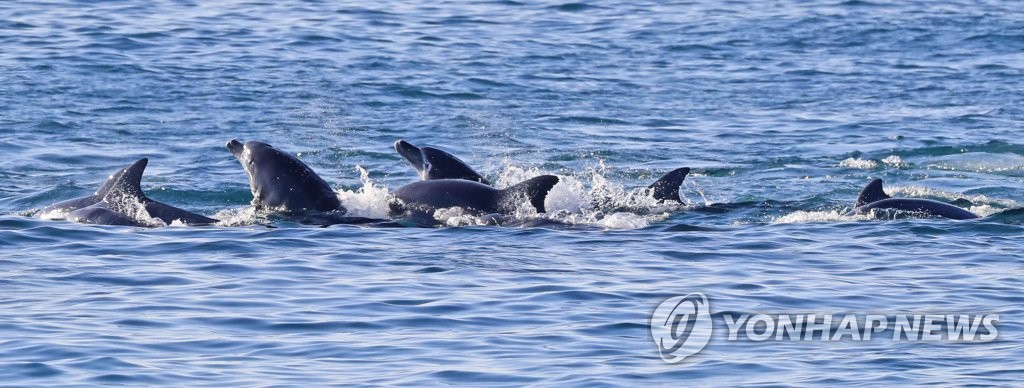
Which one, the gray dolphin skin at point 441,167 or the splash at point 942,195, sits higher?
the gray dolphin skin at point 441,167

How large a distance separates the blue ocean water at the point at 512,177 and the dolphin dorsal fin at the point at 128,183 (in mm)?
548

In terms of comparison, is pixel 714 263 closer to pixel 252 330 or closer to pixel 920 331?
pixel 920 331

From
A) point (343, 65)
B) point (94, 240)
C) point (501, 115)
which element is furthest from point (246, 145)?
point (343, 65)

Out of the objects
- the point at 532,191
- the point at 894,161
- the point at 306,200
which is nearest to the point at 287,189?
the point at 306,200

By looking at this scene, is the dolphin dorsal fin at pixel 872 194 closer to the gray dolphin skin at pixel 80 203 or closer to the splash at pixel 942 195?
the splash at pixel 942 195

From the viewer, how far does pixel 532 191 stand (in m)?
16.9

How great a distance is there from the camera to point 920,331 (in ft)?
38.8

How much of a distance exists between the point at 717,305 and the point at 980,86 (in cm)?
1852

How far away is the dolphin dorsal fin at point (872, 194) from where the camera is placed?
1764 cm

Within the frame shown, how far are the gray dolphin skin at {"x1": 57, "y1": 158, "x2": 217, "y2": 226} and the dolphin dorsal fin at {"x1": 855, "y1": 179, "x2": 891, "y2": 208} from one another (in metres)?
6.74

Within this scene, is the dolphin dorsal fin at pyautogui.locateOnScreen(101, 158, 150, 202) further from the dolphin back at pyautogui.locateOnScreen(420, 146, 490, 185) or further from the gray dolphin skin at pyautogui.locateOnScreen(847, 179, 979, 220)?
the gray dolphin skin at pyautogui.locateOnScreen(847, 179, 979, 220)

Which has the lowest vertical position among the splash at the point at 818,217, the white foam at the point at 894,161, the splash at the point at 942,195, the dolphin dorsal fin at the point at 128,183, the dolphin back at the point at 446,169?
the white foam at the point at 894,161

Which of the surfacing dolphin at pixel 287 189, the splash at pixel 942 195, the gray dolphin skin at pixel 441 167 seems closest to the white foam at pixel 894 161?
the splash at pixel 942 195

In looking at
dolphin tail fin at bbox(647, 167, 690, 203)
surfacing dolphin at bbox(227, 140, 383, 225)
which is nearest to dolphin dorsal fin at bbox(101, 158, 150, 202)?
surfacing dolphin at bbox(227, 140, 383, 225)
